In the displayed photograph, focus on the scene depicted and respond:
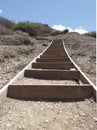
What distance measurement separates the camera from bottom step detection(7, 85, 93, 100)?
16.0 feet

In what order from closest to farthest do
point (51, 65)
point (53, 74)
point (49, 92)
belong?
1. point (49, 92)
2. point (53, 74)
3. point (51, 65)

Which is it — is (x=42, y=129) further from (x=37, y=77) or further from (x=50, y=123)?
(x=37, y=77)

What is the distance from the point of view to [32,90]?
16.1 feet

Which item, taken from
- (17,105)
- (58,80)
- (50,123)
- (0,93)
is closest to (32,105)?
(17,105)

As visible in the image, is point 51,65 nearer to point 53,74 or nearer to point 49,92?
point 53,74

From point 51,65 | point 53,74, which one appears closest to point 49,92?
point 53,74

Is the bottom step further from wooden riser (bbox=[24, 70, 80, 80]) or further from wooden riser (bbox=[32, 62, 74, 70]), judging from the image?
wooden riser (bbox=[32, 62, 74, 70])

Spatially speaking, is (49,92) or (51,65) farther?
(51,65)

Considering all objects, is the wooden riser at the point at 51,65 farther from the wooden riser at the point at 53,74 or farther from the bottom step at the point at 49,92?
the bottom step at the point at 49,92

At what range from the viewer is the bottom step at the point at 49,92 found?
16.0ft

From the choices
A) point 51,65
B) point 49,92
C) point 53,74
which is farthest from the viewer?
point 51,65

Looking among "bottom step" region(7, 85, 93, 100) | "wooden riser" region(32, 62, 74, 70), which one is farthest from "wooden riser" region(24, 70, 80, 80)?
"bottom step" region(7, 85, 93, 100)

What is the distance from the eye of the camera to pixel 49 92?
4922 mm

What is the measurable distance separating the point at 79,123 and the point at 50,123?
38 centimetres
